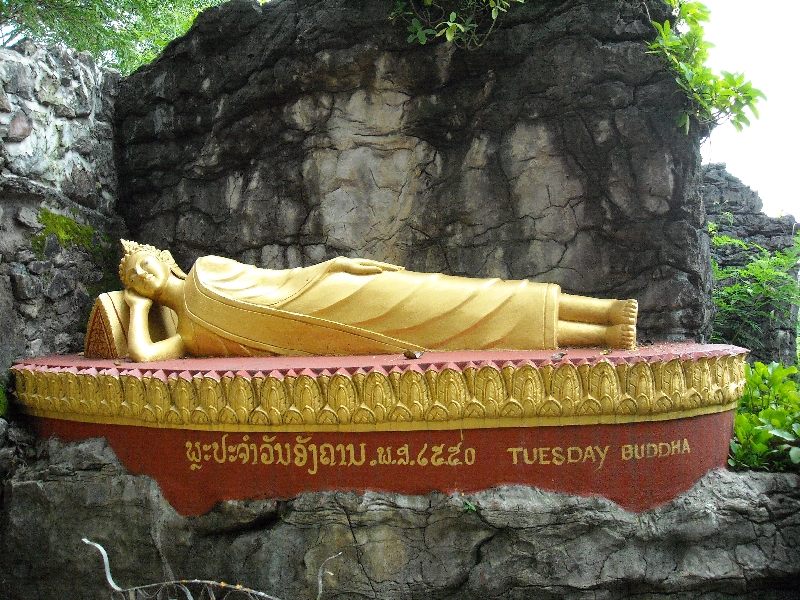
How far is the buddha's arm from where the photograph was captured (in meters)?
3.40

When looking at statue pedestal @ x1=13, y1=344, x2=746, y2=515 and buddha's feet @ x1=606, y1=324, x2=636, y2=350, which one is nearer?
statue pedestal @ x1=13, y1=344, x2=746, y2=515

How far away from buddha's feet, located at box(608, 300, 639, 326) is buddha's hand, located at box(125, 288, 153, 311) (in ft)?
8.43

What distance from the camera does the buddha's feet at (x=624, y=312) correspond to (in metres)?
3.05

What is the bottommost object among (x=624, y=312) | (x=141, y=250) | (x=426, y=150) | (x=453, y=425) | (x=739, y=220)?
(x=453, y=425)

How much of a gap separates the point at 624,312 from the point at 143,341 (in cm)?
249

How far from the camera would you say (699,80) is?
13.1 feet

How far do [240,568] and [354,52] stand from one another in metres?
3.48

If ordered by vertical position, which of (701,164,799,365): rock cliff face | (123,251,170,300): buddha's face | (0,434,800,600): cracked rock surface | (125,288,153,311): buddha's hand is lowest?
(0,434,800,600): cracked rock surface

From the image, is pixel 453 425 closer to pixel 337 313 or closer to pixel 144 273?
pixel 337 313

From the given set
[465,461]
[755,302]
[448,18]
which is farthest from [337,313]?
[755,302]

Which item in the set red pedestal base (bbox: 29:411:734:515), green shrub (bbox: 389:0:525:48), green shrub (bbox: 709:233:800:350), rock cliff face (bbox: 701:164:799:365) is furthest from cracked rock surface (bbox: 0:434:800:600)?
rock cliff face (bbox: 701:164:799:365)

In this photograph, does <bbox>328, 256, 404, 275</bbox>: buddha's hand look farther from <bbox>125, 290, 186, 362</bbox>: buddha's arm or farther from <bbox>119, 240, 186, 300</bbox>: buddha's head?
<bbox>119, 240, 186, 300</bbox>: buddha's head

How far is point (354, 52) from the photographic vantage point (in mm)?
4586

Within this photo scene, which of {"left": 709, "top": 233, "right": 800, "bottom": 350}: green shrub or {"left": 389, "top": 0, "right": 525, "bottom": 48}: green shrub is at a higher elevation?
{"left": 389, "top": 0, "right": 525, "bottom": 48}: green shrub
